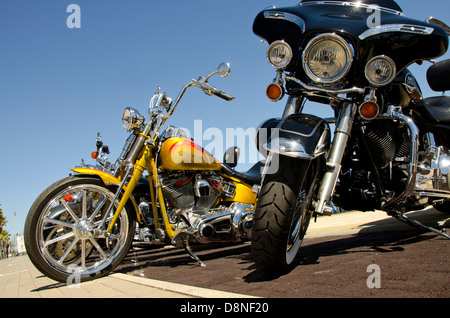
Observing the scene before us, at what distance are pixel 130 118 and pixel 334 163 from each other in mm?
2105

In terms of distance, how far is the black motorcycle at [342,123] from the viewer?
232 cm

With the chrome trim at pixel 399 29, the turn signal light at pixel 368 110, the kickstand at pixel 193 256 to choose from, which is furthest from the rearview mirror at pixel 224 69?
the kickstand at pixel 193 256

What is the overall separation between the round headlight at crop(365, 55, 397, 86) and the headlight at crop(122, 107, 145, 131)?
7.29 ft

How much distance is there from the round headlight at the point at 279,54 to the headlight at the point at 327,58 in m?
0.13

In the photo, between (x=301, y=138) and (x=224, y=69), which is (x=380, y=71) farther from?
(x=224, y=69)

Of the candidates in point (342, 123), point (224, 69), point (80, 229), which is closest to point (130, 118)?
point (224, 69)

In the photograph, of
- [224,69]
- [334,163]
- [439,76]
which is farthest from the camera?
[439,76]

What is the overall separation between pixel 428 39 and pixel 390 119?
26.9 inches

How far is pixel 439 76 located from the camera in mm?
3764

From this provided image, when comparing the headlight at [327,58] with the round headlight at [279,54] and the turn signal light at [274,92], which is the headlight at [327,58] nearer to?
the round headlight at [279,54]

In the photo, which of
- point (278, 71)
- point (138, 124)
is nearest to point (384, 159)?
point (278, 71)

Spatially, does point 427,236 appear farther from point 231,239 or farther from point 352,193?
point 231,239
